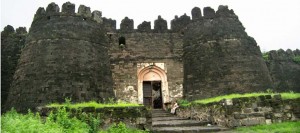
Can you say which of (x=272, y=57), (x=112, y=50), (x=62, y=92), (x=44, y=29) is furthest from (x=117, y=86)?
(x=272, y=57)

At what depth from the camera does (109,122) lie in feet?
26.0

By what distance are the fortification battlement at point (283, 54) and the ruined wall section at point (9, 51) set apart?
15.7m

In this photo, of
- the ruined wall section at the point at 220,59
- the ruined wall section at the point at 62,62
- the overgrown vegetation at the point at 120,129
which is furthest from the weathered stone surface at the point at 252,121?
the ruined wall section at the point at 62,62

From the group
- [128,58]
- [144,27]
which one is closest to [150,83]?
[128,58]

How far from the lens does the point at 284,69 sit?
19062 mm

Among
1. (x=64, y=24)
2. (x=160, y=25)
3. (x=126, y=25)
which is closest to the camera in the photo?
(x=64, y=24)

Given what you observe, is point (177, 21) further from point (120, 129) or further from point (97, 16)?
point (120, 129)

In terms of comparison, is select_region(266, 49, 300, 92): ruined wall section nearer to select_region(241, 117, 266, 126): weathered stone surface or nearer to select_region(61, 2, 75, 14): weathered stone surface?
select_region(241, 117, 266, 126): weathered stone surface

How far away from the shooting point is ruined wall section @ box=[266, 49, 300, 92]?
18.6m

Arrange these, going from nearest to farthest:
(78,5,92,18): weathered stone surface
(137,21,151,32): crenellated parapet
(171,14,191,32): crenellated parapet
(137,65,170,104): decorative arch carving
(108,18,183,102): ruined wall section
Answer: (78,5,92,18): weathered stone surface → (108,18,183,102): ruined wall section → (137,65,170,104): decorative arch carving → (137,21,151,32): crenellated parapet → (171,14,191,32): crenellated parapet

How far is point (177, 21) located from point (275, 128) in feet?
38.4

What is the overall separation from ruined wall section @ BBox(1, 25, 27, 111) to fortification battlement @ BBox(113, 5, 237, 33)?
5918 mm

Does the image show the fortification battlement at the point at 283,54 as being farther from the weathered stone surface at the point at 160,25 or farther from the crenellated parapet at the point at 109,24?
the crenellated parapet at the point at 109,24

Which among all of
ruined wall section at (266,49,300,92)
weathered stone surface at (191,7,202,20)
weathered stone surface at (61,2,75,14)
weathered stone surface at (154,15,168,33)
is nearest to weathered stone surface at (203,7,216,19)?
weathered stone surface at (191,7,202,20)
